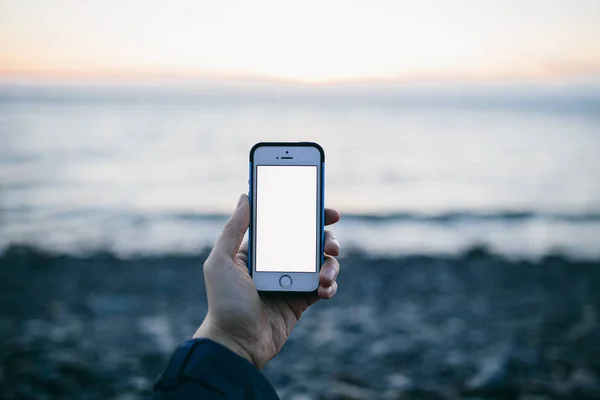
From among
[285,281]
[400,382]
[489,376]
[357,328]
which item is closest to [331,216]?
[285,281]

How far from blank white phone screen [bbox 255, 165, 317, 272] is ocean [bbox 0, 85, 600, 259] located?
765cm

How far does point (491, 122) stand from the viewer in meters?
31.9

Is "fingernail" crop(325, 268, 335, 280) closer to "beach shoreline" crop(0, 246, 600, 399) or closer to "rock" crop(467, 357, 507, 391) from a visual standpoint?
"beach shoreline" crop(0, 246, 600, 399)

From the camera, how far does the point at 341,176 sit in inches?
722

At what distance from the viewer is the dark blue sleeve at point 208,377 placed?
1571mm

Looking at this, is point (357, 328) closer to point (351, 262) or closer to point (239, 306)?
point (351, 262)

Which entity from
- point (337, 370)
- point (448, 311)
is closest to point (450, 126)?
point (448, 311)

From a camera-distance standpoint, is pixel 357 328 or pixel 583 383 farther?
pixel 357 328

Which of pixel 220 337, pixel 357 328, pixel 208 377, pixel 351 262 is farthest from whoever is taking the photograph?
pixel 351 262

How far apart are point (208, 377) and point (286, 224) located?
1303 mm

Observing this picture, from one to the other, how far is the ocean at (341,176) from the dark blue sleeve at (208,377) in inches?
346

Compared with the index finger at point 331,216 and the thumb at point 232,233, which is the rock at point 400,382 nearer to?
the index finger at point 331,216

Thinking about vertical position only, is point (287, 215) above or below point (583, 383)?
above

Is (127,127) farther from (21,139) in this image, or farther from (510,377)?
(510,377)
